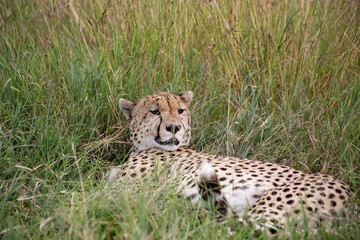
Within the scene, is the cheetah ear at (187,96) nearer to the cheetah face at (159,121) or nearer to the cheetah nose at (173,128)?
the cheetah face at (159,121)

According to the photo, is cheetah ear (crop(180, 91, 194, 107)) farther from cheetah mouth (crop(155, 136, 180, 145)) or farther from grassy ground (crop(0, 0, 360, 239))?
cheetah mouth (crop(155, 136, 180, 145))

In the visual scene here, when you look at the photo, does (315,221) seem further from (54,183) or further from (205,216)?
(54,183)

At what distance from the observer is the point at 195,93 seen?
3.98 metres

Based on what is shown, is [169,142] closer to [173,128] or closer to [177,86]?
[173,128]

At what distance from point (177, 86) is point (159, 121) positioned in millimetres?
602

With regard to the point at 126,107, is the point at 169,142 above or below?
below

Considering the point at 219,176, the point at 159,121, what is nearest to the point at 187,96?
the point at 159,121

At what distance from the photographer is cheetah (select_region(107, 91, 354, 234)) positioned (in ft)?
8.31

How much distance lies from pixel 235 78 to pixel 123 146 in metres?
1.00

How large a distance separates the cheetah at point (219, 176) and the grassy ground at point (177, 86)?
152mm

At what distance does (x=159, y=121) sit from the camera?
3.40m

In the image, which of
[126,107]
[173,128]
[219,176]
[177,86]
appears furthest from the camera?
[177,86]

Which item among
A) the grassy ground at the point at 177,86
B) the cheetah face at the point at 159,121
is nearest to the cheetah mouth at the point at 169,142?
the cheetah face at the point at 159,121

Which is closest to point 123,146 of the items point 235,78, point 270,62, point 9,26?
point 235,78
